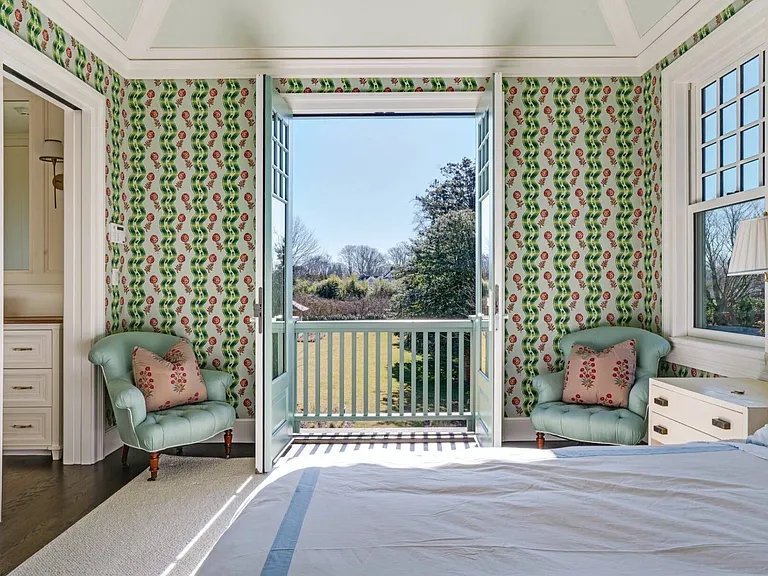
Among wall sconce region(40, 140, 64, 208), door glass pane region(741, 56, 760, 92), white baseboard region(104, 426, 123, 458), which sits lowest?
white baseboard region(104, 426, 123, 458)

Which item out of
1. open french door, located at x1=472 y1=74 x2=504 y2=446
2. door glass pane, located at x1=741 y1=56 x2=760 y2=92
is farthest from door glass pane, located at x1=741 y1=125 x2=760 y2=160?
open french door, located at x1=472 y1=74 x2=504 y2=446

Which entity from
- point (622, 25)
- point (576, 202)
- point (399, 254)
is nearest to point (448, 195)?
point (399, 254)

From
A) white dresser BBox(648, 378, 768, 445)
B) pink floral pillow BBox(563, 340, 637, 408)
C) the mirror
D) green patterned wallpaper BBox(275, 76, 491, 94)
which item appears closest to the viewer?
white dresser BBox(648, 378, 768, 445)

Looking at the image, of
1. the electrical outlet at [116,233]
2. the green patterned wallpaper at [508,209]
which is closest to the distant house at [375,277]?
the green patterned wallpaper at [508,209]

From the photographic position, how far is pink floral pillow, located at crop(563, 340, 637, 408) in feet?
11.8

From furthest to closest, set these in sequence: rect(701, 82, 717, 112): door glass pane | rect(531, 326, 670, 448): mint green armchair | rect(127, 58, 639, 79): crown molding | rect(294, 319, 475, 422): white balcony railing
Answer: rect(294, 319, 475, 422): white balcony railing → rect(127, 58, 639, 79): crown molding → rect(701, 82, 717, 112): door glass pane → rect(531, 326, 670, 448): mint green armchair

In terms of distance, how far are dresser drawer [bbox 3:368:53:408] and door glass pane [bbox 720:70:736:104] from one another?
14.5ft

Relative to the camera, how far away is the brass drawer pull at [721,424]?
2.24m

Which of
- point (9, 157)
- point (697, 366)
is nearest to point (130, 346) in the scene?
point (9, 157)

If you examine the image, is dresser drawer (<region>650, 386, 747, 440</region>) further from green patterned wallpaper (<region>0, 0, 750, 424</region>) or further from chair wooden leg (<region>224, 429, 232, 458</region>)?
chair wooden leg (<region>224, 429, 232, 458</region>)

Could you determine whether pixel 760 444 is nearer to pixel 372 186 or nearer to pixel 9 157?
pixel 372 186

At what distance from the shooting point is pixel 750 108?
3.10 meters

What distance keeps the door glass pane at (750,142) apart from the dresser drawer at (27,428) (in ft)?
14.4

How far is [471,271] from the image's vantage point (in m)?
5.24
